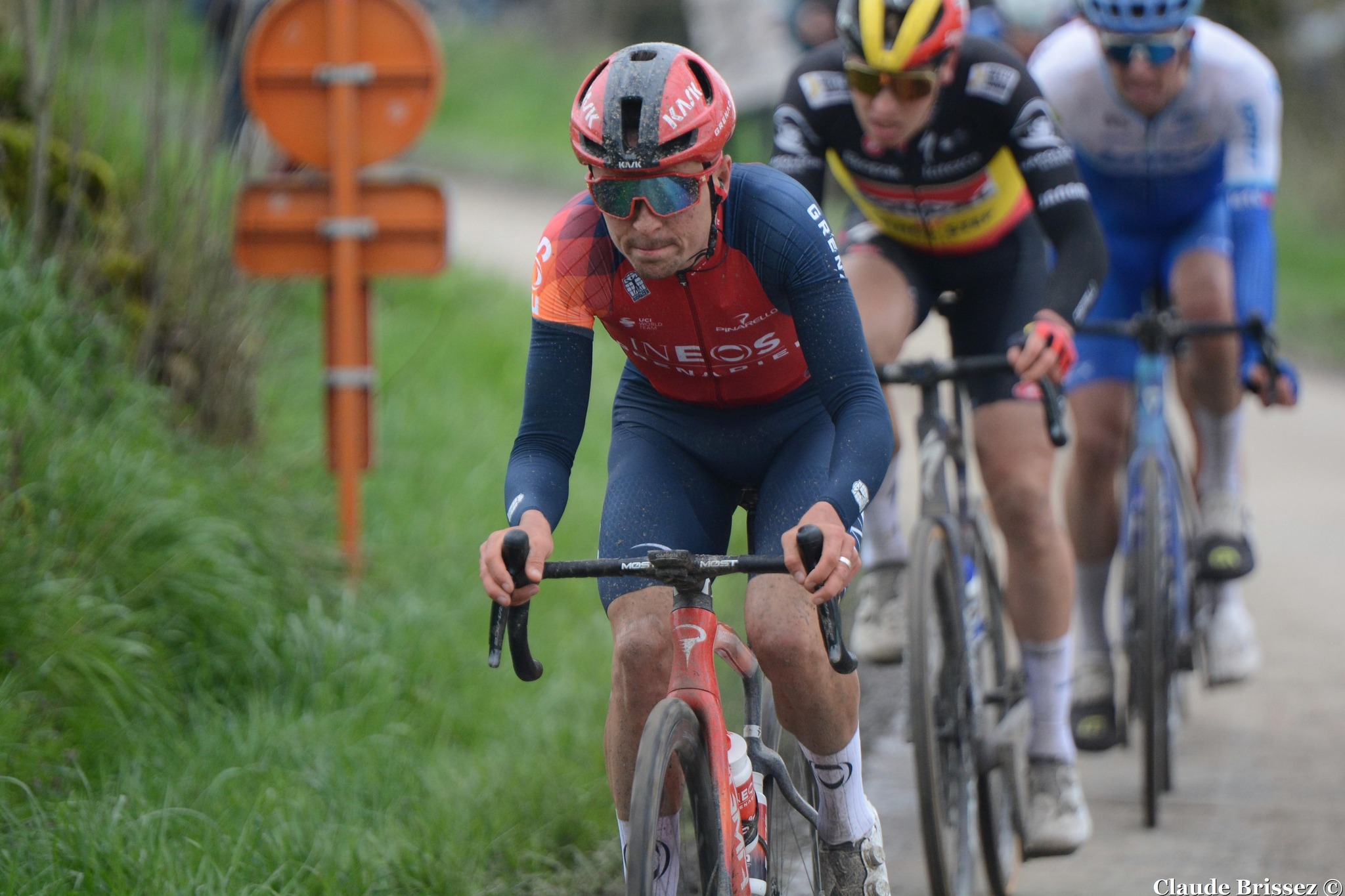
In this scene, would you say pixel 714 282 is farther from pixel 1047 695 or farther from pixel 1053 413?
pixel 1047 695

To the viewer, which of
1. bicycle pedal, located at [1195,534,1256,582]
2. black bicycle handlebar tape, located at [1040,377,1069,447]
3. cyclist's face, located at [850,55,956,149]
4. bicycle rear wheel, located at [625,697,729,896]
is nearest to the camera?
bicycle rear wheel, located at [625,697,729,896]

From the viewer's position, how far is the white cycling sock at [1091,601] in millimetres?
5688

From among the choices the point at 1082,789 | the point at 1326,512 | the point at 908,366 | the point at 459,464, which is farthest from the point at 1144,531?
the point at 1326,512

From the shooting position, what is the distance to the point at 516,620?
294 centimetres

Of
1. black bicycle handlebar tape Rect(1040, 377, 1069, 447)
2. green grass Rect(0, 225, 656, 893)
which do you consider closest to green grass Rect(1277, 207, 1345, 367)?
green grass Rect(0, 225, 656, 893)

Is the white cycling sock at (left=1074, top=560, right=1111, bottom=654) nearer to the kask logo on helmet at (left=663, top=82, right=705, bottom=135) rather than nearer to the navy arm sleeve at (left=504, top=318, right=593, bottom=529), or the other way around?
the navy arm sleeve at (left=504, top=318, right=593, bottom=529)

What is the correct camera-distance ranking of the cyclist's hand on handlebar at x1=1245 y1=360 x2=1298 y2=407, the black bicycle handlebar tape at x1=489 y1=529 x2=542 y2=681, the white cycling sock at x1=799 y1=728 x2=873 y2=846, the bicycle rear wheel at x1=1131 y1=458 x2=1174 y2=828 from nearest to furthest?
1. the black bicycle handlebar tape at x1=489 y1=529 x2=542 y2=681
2. the white cycling sock at x1=799 y1=728 x2=873 y2=846
3. the bicycle rear wheel at x1=1131 y1=458 x2=1174 y2=828
4. the cyclist's hand on handlebar at x1=1245 y1=360 x2=1298 y2=407

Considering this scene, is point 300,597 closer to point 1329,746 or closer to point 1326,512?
point 1329,746

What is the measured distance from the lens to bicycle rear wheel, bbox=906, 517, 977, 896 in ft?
12.6

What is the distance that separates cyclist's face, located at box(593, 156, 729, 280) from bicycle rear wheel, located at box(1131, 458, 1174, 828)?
2629 mm

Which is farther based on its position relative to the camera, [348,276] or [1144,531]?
[348,276]

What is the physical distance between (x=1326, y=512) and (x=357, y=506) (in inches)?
232

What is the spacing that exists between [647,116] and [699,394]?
0.76 meters

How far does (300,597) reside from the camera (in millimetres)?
5738
